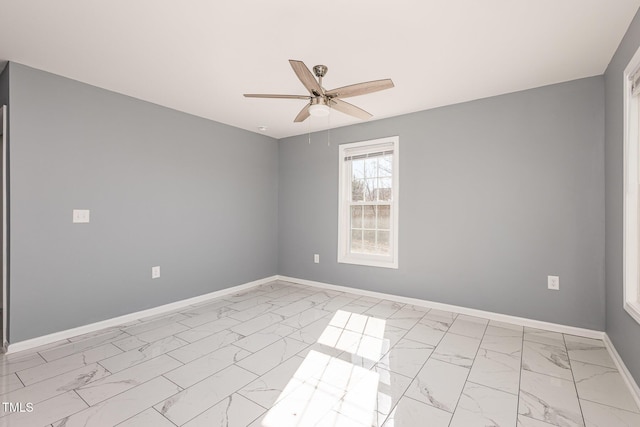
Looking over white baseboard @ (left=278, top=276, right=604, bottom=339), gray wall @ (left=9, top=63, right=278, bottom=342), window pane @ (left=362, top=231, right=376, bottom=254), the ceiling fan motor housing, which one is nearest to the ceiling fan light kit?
the ceiling fan motor housing

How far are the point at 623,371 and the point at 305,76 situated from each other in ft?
10.2

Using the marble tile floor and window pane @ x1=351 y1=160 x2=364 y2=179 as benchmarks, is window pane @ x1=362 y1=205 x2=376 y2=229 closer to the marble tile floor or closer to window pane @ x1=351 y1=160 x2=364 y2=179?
window pane @ x1=351 y1=160 x2=364 y2=179

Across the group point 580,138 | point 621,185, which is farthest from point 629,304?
point 580,138

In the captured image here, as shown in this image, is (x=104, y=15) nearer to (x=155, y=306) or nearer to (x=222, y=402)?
(x=222, y=402)

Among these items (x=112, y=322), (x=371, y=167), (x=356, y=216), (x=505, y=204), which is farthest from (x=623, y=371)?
(x=112, y=322)

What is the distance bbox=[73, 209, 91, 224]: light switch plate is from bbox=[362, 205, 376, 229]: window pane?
3.30 metres

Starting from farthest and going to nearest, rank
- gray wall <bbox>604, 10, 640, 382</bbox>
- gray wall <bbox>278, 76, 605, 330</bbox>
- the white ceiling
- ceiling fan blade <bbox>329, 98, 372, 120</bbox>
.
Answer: gray wall <bbox>278, 76, 605, 330</bbox>
ceiling fan blade <bbox>329, 98, 372, 120</bbox>
gray wall <bbox>604, 10, 640, 382</bbox>
the white ceiling

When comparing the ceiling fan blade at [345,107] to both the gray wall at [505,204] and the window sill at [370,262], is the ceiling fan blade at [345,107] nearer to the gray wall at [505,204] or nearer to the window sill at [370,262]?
the gray wall at [505,204]

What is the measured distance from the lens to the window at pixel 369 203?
404cm

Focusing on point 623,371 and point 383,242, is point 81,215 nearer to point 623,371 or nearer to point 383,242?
point 383,242

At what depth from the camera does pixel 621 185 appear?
2258mm

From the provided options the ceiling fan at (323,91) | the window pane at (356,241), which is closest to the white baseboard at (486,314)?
the window pane at (356,241)

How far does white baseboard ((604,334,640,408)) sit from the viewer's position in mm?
1915

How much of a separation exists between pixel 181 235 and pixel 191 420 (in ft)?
8.16
